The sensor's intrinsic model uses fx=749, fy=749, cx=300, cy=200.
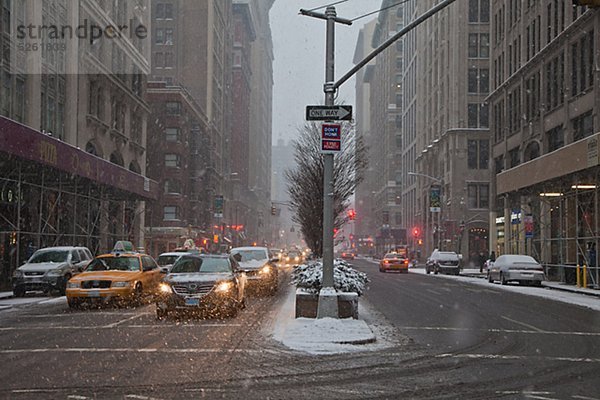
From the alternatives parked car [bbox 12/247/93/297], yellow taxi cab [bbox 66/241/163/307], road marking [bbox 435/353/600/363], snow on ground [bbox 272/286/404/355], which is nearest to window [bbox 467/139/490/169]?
parked car [bbox 12/247/93/297]

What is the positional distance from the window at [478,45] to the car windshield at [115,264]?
198ft

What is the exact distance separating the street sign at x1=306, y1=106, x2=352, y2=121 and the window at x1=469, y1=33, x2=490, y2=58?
63.8 metres

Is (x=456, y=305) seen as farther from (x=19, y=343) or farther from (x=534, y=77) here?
(x=534, y=77)

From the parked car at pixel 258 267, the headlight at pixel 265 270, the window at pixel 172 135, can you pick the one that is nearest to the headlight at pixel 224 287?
the parked car at pixel 258 267

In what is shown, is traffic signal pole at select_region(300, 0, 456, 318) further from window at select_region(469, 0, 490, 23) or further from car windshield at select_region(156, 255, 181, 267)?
window at select_region(469, 0, 490, 23)

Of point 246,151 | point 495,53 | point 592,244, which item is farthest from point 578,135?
point 246,151

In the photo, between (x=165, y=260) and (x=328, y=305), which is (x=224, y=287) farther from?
(x=165, y=260)

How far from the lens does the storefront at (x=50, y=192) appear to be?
2791cm

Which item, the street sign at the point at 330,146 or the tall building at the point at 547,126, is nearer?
the street sign at the point at 330,146

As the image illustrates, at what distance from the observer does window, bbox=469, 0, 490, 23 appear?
7581 centimetres

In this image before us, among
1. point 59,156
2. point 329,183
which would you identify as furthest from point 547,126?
point 329,183

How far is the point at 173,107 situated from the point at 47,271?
5600cm

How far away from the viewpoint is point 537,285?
1431 inches

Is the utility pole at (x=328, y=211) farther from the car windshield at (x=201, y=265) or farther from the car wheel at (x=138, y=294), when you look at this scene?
the car wheel at (x=138, y=294)
